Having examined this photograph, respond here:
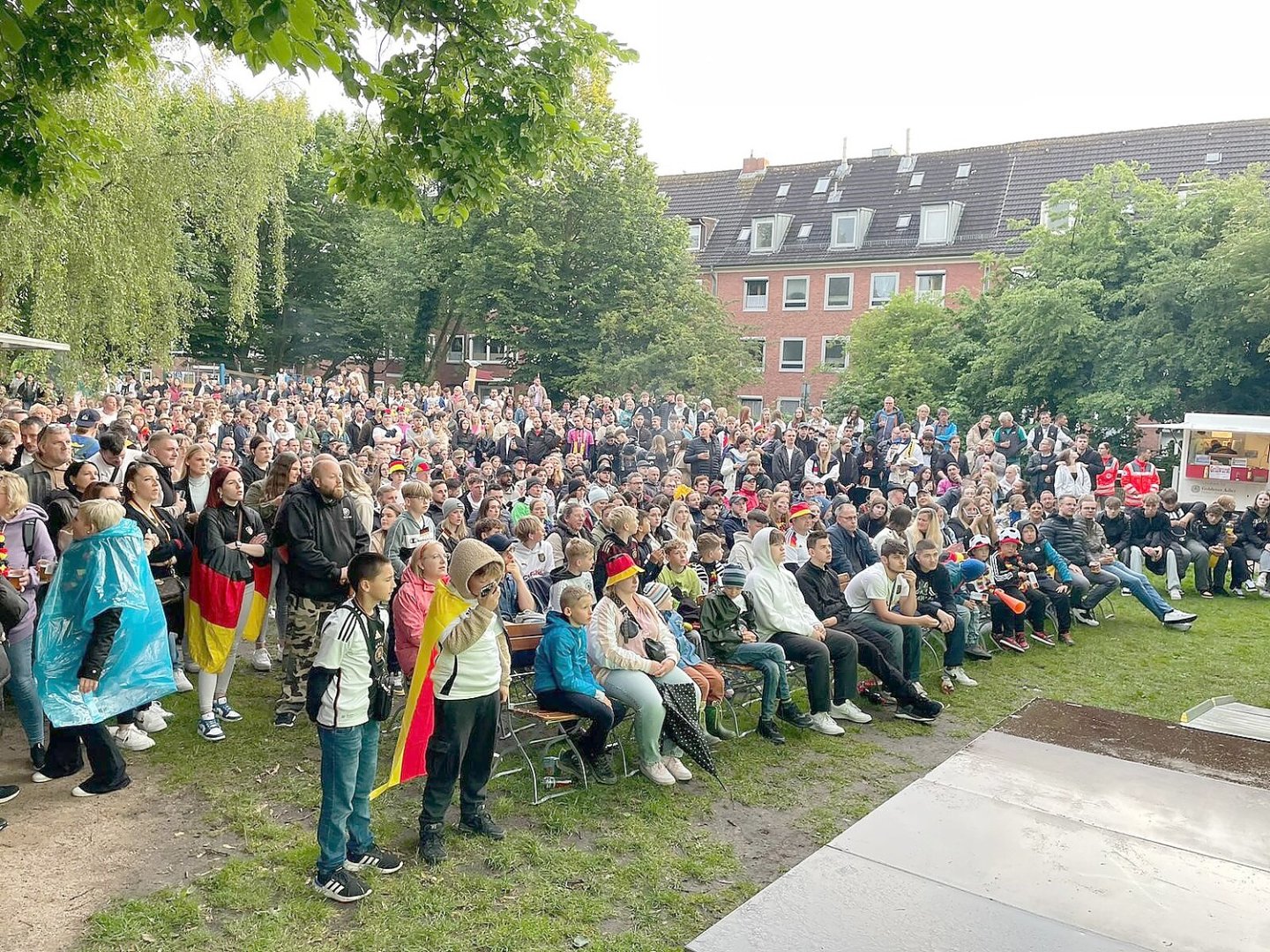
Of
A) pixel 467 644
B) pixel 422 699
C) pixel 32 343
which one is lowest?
pixel 422 699

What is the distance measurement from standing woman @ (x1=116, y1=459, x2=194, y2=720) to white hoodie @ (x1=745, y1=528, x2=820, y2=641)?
4411 mm

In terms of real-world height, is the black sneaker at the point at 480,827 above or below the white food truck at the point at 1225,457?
below

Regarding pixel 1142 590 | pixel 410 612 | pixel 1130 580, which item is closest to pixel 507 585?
pixel 410 612

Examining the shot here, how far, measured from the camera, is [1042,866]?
4250mm

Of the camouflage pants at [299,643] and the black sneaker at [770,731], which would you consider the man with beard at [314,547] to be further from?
the black sneaker at [770,731]

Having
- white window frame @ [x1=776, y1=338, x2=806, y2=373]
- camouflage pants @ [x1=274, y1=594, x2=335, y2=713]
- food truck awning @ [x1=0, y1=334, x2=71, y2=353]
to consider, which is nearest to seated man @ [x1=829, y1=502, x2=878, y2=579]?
camouflage pants @ [x1=274, y1=594, x2=335, y2=713]

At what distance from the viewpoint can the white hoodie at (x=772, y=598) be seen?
26.8ft

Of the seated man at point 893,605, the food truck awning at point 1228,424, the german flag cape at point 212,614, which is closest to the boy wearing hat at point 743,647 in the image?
the seated man at point 893,605

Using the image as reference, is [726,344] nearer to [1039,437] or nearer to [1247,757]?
[1039,437]

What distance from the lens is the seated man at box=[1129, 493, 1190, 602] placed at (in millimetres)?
14609

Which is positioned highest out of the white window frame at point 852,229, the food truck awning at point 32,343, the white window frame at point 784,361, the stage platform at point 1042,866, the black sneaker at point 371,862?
the white window frame at point 852,229

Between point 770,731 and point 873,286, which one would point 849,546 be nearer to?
point 770,731

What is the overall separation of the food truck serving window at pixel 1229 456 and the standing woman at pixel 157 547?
17.8 m

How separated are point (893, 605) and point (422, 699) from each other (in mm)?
4949
